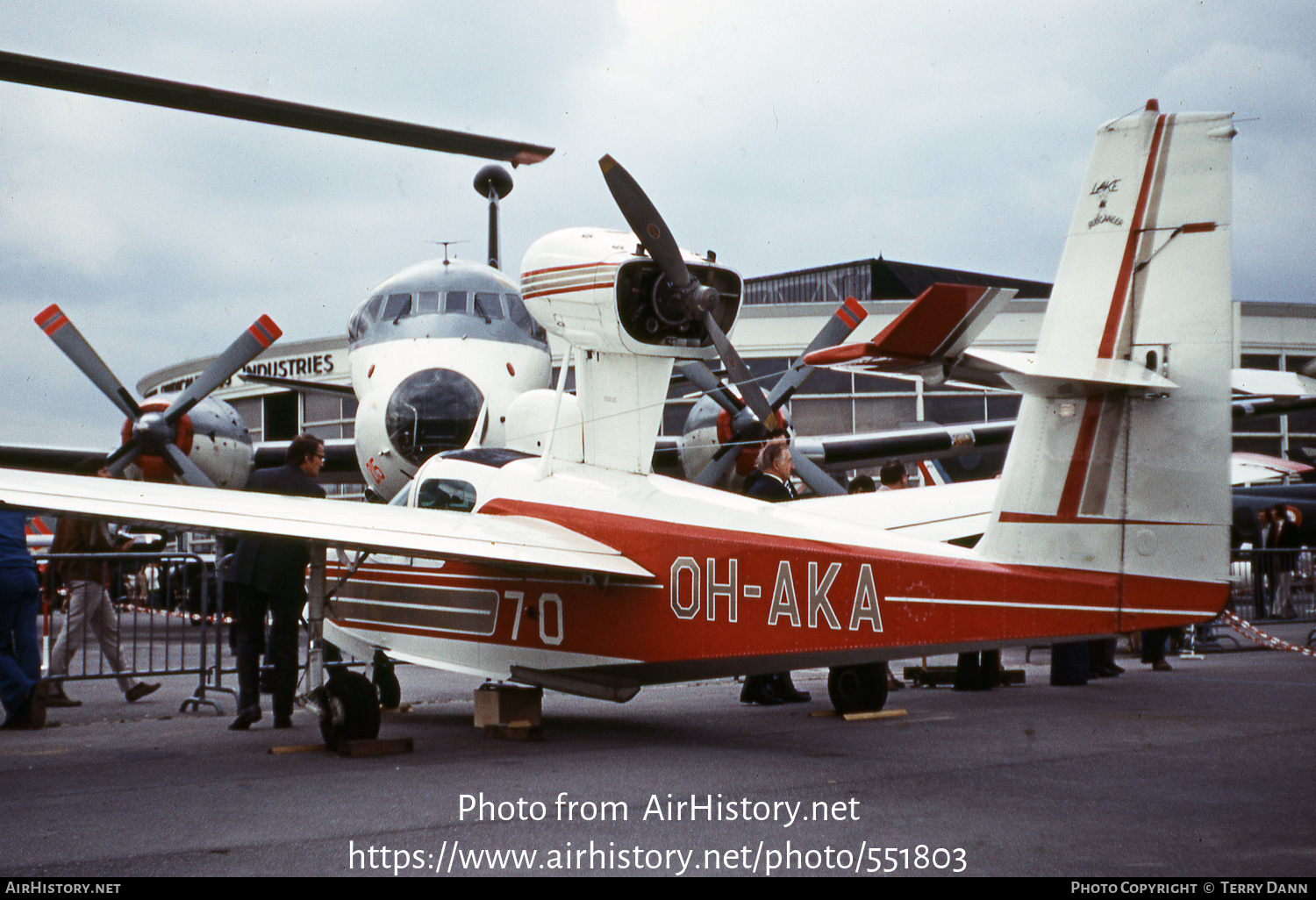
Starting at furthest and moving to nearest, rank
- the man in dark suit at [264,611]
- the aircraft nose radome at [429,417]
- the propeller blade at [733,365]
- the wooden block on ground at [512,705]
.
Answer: the aircraft nose radome at [429,417] → the man in dark suit at [264,611] → the wooden block on ground at [512,705] → the propeller blade at [733,365]

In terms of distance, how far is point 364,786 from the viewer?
5906 mm

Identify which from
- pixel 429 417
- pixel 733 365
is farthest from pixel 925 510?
pixel 429 417

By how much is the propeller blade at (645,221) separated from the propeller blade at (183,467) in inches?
382

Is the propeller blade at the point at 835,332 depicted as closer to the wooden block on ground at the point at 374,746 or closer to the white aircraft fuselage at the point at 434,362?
the white aircraft fuselage at the point at 434,362

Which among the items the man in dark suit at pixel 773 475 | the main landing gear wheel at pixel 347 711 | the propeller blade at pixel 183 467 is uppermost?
the man in dark suit at pixel 773 475

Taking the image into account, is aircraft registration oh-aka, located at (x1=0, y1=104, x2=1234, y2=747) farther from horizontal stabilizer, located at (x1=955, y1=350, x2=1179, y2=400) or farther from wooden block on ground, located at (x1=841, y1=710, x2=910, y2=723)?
wooden block on ground, located at (x1=841, y1=710, x2=910, y2=723)

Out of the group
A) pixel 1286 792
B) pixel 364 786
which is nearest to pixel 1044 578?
pixel 1286 792

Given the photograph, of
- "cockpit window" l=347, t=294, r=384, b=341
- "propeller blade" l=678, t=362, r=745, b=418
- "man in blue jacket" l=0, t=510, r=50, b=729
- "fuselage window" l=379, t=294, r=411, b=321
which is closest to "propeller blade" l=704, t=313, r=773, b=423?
"propeller blade" l=678, t=362, r=745, b=418

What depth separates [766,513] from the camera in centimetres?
671

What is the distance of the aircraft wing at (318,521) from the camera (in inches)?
250

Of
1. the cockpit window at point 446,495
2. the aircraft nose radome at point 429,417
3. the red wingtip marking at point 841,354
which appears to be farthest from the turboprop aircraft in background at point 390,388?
the red wingtip marking at point 841,354

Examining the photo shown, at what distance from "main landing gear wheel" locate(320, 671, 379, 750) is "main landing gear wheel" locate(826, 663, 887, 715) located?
3550 millimetres

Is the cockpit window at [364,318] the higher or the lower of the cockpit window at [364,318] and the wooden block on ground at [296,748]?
the higher

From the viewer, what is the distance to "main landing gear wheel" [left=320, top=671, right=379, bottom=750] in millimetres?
7105
